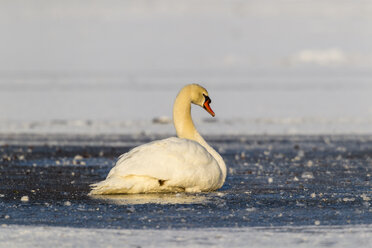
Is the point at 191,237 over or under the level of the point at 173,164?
under

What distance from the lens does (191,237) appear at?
821cm

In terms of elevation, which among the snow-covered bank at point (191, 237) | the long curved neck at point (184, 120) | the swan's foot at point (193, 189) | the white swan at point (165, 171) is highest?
the long curved neck at point (184, 120)

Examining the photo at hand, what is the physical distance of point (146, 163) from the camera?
11.4 meters

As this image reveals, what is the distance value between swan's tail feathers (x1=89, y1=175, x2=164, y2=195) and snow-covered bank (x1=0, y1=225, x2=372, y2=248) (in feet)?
8.38

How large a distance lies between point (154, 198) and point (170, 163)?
589 millimetres

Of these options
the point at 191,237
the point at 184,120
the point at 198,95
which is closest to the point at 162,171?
the point at 184,120

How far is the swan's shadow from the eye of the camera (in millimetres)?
10738

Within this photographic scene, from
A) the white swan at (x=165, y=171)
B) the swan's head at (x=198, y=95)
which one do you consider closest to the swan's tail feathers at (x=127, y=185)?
the white swan at (x=165, y=171)

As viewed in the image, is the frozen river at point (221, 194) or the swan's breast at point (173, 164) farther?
the swan's breast at point (173, 164)

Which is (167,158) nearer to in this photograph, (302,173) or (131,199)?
(131,199)

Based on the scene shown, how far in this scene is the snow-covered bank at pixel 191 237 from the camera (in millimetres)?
7898

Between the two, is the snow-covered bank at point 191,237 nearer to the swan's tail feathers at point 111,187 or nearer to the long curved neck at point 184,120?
the swan's tail feathers at point 111,187

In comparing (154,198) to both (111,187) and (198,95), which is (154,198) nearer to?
(111,187)

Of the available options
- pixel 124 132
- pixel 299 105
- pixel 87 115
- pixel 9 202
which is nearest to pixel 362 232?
pixel 9 202
